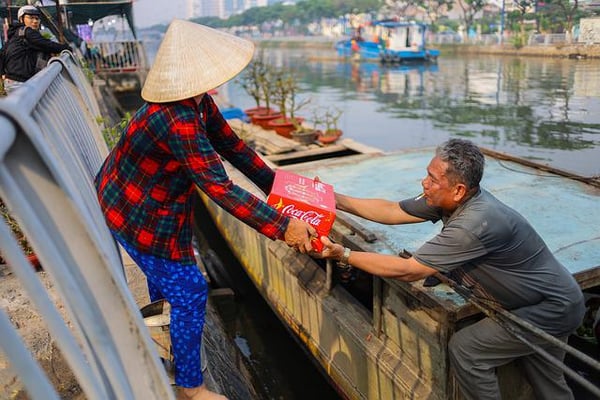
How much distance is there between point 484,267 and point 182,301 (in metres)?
1.40

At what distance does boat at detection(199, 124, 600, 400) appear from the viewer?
9.32 ft

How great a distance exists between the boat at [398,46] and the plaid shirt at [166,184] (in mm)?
35983

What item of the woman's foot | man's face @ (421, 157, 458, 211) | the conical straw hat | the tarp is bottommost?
the woman's foot

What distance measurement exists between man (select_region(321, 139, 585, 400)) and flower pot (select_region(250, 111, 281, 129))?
22.8ft

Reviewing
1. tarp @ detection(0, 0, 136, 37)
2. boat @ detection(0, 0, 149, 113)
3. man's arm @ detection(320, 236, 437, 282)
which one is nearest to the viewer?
man's arm @ detection(320, 236, 437, 282)

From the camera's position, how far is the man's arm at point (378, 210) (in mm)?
3069

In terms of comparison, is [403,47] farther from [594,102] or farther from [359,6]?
[359,6]

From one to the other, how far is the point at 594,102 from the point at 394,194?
14.6 meters

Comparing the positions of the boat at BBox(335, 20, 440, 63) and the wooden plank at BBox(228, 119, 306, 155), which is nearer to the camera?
the wooden plank at BBox(228, 119, 306, 155)

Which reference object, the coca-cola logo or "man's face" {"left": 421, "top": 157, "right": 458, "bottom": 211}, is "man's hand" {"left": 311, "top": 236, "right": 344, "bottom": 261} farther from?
"man's face" {"left": 421, "top": 157, "right": 458, "bottom": 211}

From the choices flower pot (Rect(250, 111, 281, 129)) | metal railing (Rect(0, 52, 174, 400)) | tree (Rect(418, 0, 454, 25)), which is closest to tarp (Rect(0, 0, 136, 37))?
flower pot (Rect(250, 111, 281, 129))

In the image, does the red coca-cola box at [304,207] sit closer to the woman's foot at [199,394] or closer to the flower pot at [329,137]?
the woman's foot at [199,394]

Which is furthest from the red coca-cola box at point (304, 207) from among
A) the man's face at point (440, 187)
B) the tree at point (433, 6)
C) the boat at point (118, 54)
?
the tree at point (433, 6)

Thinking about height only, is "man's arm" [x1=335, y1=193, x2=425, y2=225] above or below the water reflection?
above
